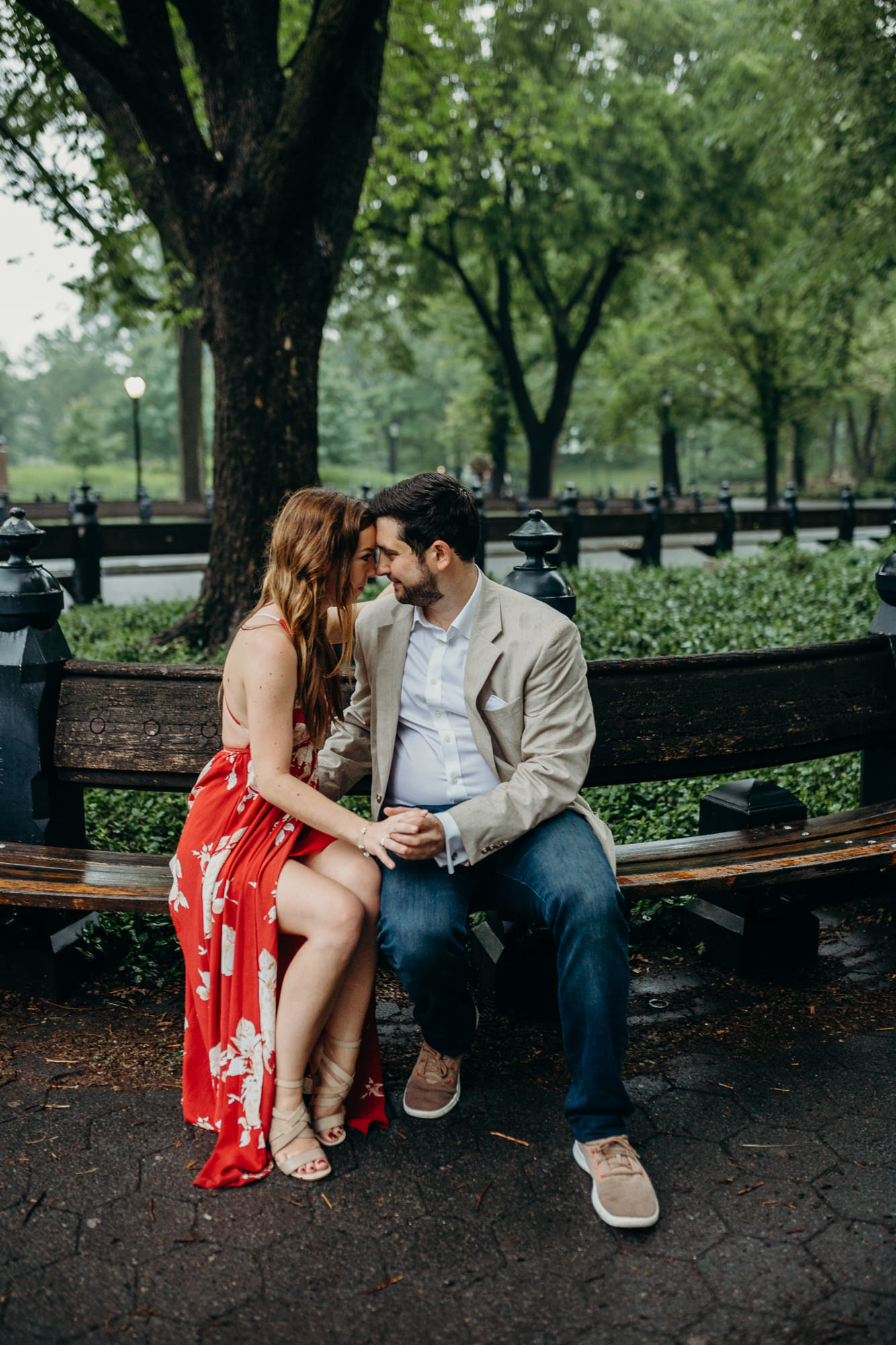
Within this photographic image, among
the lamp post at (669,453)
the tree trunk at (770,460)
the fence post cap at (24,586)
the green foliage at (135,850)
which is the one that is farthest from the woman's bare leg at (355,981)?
the lamp post at (669,453)

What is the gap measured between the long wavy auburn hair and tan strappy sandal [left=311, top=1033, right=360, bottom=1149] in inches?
32.8

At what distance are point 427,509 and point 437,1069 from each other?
1.49 metres

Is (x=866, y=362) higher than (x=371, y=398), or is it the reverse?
(x=371, y=398)

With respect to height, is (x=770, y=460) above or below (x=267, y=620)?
above

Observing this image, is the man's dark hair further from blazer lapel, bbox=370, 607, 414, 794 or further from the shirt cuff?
the shirt cuff

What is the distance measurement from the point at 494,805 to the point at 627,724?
875 mm

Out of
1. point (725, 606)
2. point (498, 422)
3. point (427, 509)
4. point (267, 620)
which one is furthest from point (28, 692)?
point (498, 422)

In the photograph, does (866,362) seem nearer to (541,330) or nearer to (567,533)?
(541,330)

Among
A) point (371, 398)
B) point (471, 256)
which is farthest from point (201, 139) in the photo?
point (371, 398)

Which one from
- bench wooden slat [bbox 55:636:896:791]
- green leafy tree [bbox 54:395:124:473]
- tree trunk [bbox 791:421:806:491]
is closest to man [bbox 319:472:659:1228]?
bench wooden slat [bbox 55:636:896:791]

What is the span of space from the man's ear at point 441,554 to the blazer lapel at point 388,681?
19cm

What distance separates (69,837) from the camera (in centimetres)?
349

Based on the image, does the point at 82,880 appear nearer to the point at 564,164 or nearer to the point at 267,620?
the point at 267,620

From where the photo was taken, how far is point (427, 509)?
2.68 m
